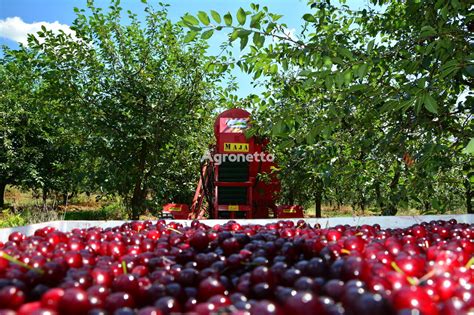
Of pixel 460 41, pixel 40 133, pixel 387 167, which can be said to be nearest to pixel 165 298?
pixel 460 41

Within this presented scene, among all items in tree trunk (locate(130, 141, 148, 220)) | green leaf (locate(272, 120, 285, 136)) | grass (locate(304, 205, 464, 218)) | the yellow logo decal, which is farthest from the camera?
the yellow logo decal

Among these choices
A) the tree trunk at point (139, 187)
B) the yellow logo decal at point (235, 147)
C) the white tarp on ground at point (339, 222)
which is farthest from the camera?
the yellow logo decal at point (235, 147)

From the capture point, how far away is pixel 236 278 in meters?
0.98

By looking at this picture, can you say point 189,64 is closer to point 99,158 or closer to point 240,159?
point 240,159

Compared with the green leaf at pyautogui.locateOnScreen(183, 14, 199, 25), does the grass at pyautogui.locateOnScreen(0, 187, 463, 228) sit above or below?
below

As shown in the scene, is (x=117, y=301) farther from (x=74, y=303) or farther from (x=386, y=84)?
(x=386, y=84)

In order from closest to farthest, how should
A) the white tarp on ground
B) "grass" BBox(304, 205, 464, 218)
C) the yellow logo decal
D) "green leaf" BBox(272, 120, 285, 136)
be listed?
1. the white tarp on ground
2. "green leaf" BBox(272, 120, 285, 136)
3. "grass" BBox(304, 205, 464, 218)
4. the yellow logo decal

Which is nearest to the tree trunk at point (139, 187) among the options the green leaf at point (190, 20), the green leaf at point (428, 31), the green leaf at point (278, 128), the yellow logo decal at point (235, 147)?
the yellow logo decal at point (235, 147)

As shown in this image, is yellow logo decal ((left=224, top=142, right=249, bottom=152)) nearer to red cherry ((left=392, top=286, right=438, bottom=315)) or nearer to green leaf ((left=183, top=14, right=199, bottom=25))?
green leaf ((left=183, top=14, right=199, bottom=25))

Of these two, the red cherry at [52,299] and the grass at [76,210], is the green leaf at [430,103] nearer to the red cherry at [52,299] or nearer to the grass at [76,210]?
the red cherry at [52,299]

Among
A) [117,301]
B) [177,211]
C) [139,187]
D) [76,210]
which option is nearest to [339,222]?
[117,301]

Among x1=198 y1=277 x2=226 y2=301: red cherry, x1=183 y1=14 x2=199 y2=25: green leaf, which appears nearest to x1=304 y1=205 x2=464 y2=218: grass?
x1=183 y1=14 x2=199 y2=25: green leaf

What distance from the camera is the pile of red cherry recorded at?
2.27 feet

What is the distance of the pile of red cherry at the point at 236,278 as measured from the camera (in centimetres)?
69
